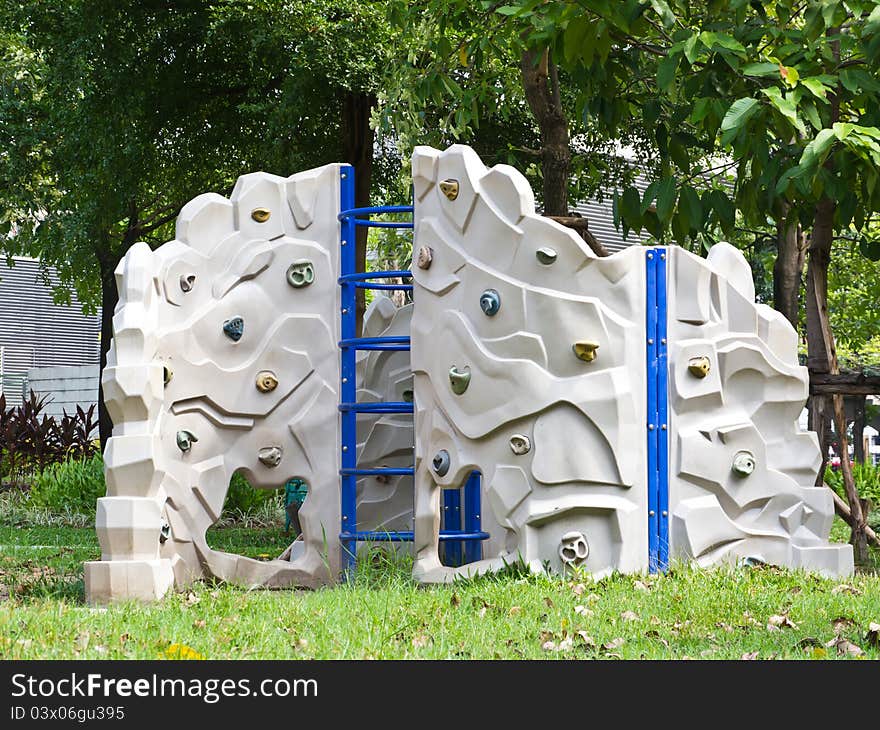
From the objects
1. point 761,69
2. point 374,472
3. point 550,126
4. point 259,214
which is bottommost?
point 374,472

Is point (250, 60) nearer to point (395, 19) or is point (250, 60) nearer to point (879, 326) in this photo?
point (395, 19)

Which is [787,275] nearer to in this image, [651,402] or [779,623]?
[651,402]

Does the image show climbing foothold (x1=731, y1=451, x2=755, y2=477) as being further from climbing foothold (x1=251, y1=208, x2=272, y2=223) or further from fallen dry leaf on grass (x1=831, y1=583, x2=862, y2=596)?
climbing foothold (x1=251, y1=208, x2=272, y2=223)

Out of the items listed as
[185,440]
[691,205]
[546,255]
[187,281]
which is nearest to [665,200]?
[691,205]

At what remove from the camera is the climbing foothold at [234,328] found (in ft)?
31.8

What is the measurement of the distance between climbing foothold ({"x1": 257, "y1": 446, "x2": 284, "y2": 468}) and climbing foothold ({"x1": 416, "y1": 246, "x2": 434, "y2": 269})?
1.77 meters

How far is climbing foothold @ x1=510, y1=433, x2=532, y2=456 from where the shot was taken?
27.8 feet

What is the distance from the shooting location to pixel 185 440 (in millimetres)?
9398

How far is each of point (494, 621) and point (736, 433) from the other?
9.48 ft

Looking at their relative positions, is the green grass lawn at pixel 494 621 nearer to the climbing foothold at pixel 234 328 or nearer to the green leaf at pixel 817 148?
the climbing foothold at pixel 234 328

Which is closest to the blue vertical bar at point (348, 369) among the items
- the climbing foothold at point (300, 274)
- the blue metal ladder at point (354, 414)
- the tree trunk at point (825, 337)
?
the blue metal ladder at point (354, 414)

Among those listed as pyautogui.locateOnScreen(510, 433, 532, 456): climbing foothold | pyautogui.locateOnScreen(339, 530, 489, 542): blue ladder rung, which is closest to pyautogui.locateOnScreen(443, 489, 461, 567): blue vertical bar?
pyautogui.locateOnScreen(339, 530, 489, 542): blue ladder rung

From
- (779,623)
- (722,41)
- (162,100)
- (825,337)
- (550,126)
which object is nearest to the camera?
(779,623)

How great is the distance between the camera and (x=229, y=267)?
9.87 m
